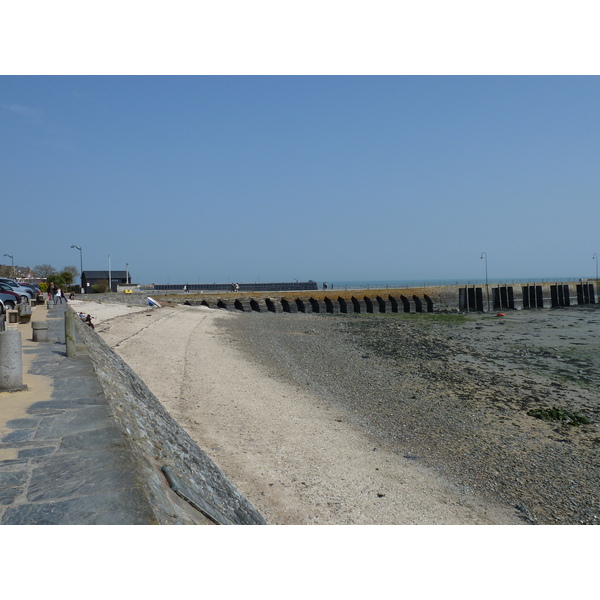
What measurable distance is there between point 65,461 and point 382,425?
853 centimetres

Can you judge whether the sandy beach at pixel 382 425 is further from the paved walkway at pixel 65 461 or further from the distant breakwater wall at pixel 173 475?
the paved walkway at pixel 65 461

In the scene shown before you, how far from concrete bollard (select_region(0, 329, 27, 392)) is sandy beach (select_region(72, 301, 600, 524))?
341cm

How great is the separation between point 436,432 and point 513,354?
13774 mm

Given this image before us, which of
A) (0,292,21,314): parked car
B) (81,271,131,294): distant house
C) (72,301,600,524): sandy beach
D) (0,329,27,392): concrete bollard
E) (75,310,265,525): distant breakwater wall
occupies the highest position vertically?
(81,271,131,294): distant house

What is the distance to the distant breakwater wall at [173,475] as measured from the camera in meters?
3.82

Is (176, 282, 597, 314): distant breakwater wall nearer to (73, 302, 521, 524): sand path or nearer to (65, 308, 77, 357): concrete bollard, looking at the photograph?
(73, 302, 521, 524): sand path

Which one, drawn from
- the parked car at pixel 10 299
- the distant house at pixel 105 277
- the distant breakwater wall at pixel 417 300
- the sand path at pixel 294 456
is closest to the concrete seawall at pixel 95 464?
the sand path at pixel 294 456

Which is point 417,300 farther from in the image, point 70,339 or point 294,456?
point 70,339

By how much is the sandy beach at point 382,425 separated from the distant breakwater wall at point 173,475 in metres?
0.82

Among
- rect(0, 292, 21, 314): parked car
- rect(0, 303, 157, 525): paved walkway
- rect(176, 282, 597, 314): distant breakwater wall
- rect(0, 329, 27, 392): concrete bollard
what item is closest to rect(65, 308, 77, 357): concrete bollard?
rect(0, 303, 157, 525): paved walkway

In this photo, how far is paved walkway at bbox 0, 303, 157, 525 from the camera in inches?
125

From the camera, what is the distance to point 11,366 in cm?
627

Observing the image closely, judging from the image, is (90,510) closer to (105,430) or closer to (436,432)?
(105,430)

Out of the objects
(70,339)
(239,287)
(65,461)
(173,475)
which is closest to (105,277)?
(239,287)
